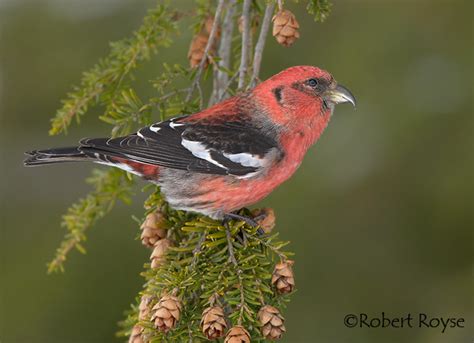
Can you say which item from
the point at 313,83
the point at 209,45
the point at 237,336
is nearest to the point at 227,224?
the point at 237,336

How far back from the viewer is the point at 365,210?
3.38 meters

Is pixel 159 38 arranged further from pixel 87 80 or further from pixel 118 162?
pixel 118 162

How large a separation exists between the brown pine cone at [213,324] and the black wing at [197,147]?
954mm

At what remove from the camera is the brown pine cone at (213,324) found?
1.99m

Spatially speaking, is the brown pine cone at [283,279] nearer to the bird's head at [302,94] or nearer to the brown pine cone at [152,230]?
the brown pine cone at [152,230]

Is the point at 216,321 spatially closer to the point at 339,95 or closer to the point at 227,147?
the point at 227,147

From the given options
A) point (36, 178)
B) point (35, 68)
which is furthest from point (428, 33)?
point (36, 178)

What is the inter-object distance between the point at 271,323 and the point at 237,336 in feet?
0.44

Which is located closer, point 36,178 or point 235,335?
point 235,335

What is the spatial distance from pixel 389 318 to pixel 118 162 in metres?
1.57

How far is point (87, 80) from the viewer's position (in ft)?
9.16

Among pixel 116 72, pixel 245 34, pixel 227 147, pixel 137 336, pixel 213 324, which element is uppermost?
pixel 245 34

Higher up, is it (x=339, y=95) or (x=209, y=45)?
(x=209, y=45)

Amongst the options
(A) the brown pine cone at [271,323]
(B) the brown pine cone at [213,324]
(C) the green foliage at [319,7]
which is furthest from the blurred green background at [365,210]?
(B) the brown pine cone at [213,324]
